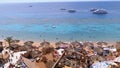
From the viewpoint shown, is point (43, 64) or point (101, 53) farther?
point (101, 53)

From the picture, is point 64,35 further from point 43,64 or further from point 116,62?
point 43,64

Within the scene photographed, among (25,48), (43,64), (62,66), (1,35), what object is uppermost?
(43,64)

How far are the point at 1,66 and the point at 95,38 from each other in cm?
2419

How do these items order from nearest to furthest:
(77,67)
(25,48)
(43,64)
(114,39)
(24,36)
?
(43,64) < (77,67) < (25,48) < (114,39) < (24,36)

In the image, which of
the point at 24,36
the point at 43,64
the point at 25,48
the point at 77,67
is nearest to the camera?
the point at 43,64

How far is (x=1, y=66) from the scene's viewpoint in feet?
80.1

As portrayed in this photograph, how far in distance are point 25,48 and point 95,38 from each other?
18.4m

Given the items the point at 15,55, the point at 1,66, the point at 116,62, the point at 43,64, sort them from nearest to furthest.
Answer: the point at 43,64, the point at 116,62, the point at 1,66, the point at 15,55

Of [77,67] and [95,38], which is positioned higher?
[77,67]

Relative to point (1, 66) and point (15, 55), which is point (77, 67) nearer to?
point (1, 66)

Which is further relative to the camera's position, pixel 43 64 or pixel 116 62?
pixel 116 62

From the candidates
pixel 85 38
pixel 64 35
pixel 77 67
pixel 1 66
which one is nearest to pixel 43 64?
pixel 77 67

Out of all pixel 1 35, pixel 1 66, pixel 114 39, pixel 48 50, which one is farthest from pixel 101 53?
pixel 1 35

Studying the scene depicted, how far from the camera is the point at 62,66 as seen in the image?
20266mm
